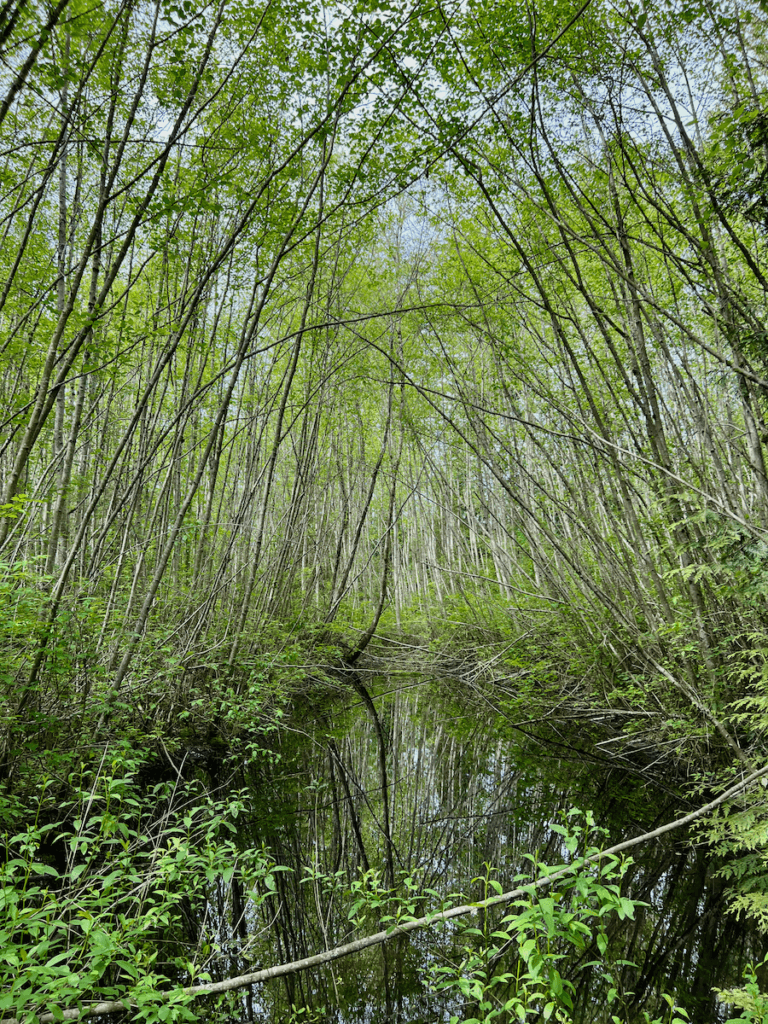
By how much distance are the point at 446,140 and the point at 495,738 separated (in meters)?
4.98

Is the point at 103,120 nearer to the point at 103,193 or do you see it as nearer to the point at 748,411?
the point at 103,193

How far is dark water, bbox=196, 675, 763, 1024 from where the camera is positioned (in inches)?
76.1

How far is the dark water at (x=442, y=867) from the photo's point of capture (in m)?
1.93

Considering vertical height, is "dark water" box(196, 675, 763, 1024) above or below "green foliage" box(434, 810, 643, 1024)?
below

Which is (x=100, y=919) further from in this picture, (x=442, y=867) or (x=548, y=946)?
(x=442, y=867)

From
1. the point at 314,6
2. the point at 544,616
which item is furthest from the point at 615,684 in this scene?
the point at 314,6

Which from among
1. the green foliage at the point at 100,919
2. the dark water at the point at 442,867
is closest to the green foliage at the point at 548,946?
the dark water at the point at 442,867

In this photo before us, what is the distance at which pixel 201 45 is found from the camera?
10.8 ft

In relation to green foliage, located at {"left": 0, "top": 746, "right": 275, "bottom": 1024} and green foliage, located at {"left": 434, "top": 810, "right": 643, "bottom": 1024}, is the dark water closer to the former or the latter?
green foliage, located at {"left": 434, "top": 810, "right": 643, "bottom": 1024}

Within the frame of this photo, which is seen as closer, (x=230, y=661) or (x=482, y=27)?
(x=482, y=27)

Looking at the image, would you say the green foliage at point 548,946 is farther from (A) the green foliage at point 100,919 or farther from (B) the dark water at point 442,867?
(A) the green foliage at point 100,919

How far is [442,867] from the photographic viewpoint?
2768 millimetres

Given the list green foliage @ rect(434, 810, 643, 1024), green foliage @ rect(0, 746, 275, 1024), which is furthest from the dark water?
green foliage @ rect(0, 746, 275, 1024)

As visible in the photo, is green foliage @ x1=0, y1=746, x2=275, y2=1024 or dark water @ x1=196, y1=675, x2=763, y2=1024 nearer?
green foliage @ x1=0, y1=746, x2=275, y2=1024
